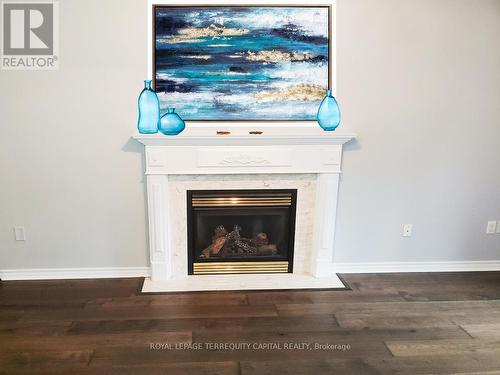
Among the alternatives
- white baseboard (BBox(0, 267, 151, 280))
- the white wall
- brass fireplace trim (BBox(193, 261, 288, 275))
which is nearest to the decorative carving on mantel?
the white wall

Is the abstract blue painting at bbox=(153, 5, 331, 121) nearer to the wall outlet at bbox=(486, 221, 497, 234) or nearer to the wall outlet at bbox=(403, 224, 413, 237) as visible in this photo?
the wall outlet at bbox=(403, 224, 413, 237)

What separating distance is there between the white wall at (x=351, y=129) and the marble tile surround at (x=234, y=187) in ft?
0.85

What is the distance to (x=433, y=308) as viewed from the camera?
2.46m

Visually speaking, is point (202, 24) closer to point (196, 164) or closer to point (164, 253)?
point (196, 164)

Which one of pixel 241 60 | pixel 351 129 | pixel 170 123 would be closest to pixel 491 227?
pixel 351 129

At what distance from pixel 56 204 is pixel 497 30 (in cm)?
361

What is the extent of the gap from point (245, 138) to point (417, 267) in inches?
73.7

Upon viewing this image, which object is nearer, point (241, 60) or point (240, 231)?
point (241, 60)

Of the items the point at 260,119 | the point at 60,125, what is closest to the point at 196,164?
the point at 260,119

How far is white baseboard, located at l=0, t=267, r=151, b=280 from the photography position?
9.09 feet

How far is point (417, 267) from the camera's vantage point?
9.85ft

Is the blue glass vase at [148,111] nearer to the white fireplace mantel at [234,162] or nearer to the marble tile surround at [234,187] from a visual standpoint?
the white fireplace mantel at [234,162]

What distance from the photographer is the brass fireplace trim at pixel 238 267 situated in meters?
2.84

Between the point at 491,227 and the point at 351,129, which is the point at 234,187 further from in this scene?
the point at 491,227
